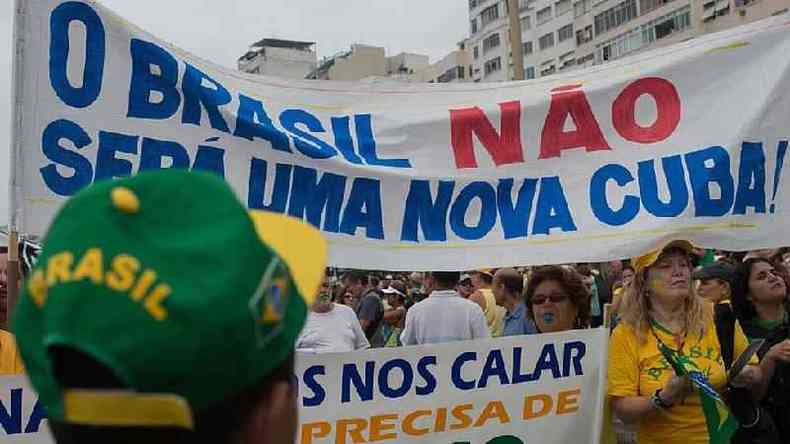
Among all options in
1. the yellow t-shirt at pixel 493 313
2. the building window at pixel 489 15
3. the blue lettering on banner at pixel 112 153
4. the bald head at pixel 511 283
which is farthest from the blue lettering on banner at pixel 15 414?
the building window at pixel 489 15

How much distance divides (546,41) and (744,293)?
60.5 metres

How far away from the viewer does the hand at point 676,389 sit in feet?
9.80

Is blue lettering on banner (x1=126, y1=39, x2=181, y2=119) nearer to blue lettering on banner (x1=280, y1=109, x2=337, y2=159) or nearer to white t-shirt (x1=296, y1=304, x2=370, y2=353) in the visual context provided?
blue lettering on banner (x1=280, y1=109, x2=337, y2=159)

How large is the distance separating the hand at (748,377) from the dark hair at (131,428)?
2.70 m

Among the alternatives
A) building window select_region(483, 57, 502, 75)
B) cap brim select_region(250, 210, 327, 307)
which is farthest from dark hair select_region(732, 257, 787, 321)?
building window select_region(483, 57, 502, 75)

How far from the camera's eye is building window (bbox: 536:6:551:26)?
62.5 metres

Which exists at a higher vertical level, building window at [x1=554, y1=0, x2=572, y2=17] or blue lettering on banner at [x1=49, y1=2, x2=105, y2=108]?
building window at [x1=554, y1=0, x2=572, y2=17]

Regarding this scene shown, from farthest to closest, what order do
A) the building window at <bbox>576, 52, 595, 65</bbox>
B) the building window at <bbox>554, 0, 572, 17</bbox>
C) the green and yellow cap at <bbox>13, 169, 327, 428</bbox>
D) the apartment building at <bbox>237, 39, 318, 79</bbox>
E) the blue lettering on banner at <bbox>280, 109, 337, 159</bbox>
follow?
the apartment building at <bbox>237, 39, 318, 79</bbox> → the building window at <bbox>554, 0, 572, 17</bbox> → the building window at <bbox>576, 52, 595, 65</bbox> → the blue lettering on banner at <bbox>280, 109, 337, 159</bbox> → the green and yellow cap at <bbox>13, 169, 327, 428</bbox>

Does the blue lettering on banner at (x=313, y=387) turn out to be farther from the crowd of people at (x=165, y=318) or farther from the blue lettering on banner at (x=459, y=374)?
the crowd of people at (x=165, y=318)

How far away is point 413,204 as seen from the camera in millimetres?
3205

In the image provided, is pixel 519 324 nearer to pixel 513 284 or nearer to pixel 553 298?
pixel 553 298

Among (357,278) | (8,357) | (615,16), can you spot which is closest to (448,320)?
(8,357)

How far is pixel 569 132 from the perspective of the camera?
11.0 feet

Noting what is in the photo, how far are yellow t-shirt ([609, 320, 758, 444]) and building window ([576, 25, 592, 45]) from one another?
2142 inches
